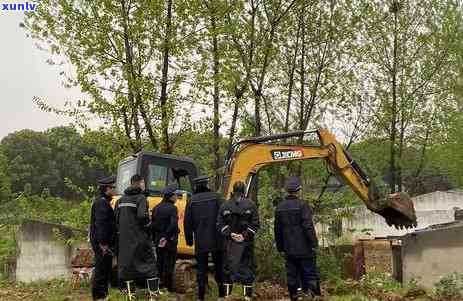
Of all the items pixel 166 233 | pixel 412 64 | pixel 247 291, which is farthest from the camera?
pixel 412 64

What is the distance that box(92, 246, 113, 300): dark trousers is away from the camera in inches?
411

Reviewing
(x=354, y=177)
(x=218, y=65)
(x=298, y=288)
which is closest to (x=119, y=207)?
(x=298, y=288)

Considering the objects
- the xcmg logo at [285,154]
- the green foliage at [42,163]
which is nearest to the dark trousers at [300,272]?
the xcmg logo at [285,154]

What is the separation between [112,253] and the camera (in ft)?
34.3

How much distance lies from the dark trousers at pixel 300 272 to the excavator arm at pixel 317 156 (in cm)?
228

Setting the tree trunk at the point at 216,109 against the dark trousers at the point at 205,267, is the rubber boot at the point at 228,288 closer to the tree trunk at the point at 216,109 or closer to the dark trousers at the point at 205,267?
the dark trousers at the point at 205,267

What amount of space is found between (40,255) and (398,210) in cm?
1158

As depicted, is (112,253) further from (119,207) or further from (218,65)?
(218,65)

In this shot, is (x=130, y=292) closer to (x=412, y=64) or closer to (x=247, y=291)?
(x=247, y=291)

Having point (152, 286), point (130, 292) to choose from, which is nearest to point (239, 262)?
point (152, 286)

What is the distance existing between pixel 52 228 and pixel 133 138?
14.6 feet

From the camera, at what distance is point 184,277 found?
1179 centimetres

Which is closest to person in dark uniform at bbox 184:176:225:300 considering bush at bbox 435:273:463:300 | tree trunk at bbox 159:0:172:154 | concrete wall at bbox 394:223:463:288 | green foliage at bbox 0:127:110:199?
bush at bbox 435:273:463:300

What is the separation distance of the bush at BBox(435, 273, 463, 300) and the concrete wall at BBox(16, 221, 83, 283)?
11669 millimetres
